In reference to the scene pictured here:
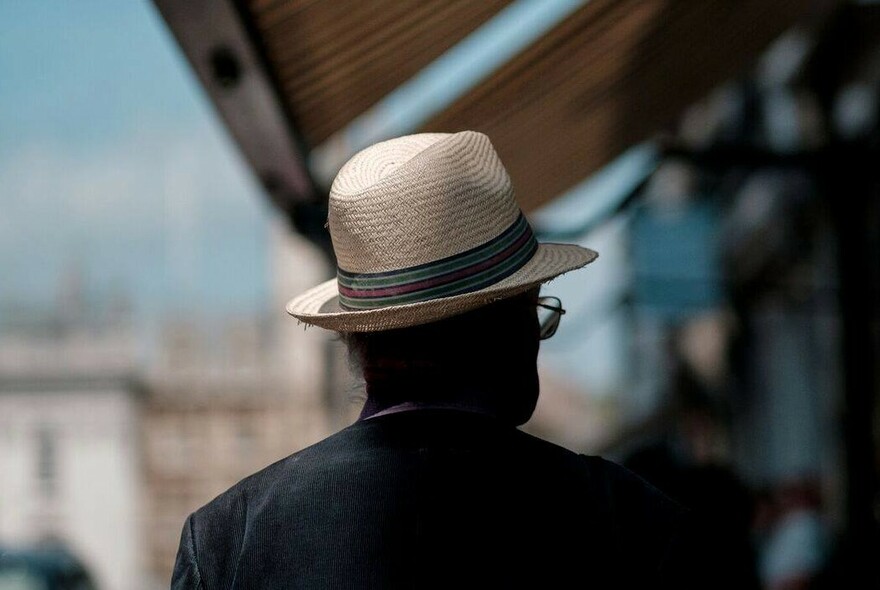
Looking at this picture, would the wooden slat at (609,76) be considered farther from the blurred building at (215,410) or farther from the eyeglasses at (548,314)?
the blurred building at (215,410)

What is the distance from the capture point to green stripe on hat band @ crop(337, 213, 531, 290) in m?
1.74

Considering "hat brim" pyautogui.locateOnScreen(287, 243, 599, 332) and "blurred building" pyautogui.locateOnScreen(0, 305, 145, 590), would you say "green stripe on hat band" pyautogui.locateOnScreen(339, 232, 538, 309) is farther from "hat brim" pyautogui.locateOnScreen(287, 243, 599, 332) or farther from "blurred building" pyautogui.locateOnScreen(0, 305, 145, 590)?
"blurred building" pyautogui.locateOnScreen(0, 305, 145, 590)

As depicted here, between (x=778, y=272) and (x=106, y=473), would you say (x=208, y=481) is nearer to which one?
(x=106, y=473)

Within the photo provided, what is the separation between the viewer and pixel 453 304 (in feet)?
5.49

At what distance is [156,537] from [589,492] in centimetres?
9705

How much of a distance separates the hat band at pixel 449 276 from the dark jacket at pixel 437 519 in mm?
149

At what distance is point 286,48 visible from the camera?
3512 millimetres

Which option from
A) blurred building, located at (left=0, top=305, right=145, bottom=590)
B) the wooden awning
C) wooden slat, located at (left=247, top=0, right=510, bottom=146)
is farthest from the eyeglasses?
blurred building, located at (left=0, top=305, right=145, bottom=590)

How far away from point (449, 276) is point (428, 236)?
62mm

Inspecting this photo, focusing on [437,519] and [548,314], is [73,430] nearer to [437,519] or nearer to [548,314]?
[548,314]

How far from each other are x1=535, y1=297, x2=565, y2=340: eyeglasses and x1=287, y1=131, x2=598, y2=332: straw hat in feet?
0.18

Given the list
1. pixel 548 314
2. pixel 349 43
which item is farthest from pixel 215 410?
pixel 548 314

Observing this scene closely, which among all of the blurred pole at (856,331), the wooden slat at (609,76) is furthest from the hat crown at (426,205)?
the blurred pole at (856,331)

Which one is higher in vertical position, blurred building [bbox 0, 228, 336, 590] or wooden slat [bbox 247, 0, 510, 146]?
wooden slat [bbox 247, 0, 510, 146]
